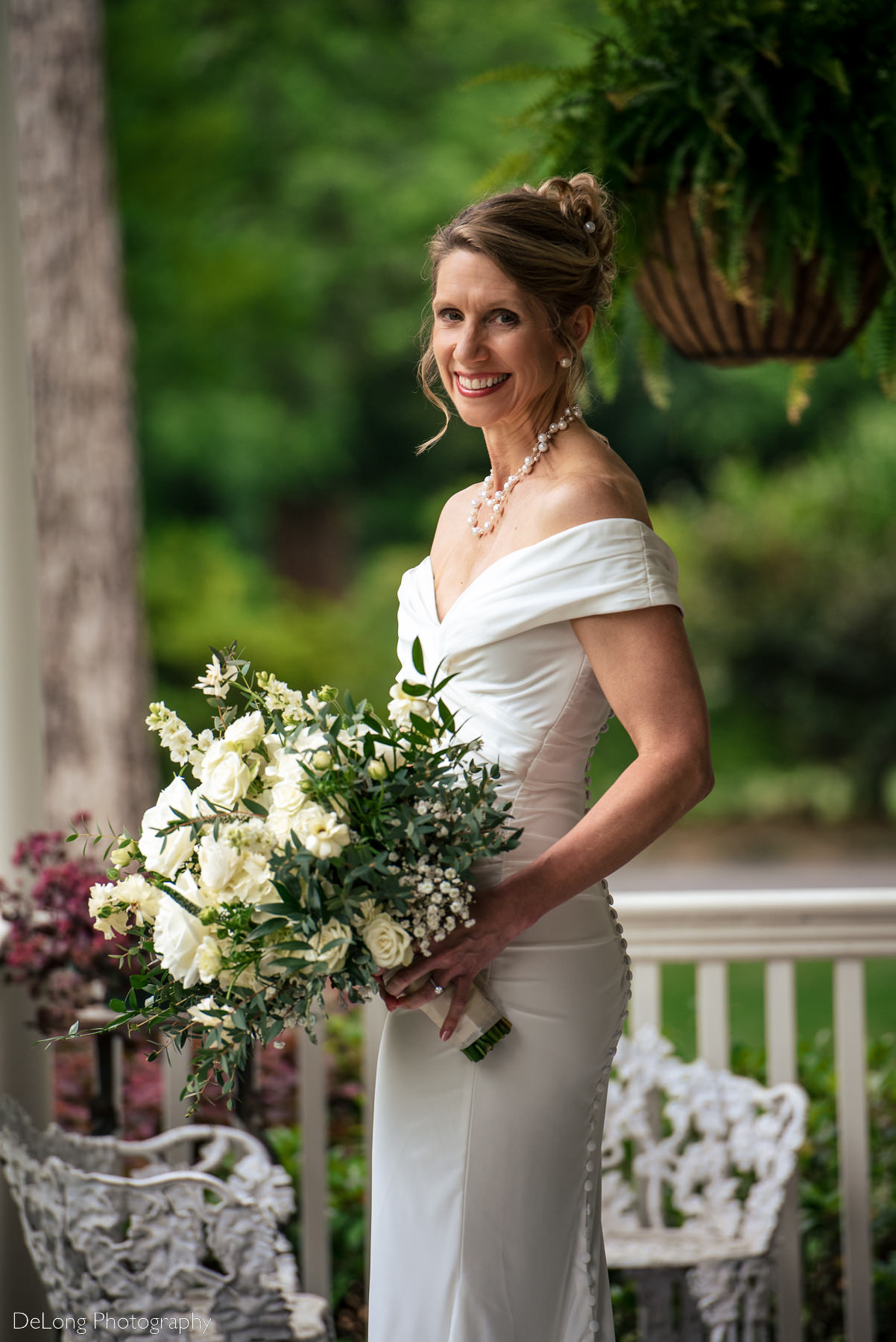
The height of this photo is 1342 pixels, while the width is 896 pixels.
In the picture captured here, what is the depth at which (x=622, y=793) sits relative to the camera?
151cm

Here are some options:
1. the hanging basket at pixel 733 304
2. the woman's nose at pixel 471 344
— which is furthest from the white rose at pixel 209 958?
the hanging basket at pixel 733 304

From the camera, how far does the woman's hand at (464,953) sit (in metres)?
1.45

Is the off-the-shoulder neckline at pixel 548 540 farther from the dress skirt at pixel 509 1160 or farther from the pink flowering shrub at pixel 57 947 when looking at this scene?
the pink flowering shrub at pixel 57 947

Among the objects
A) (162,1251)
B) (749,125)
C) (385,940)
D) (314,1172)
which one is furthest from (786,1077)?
(749,125)

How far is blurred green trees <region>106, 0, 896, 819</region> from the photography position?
9164mm

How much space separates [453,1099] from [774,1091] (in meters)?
1.21

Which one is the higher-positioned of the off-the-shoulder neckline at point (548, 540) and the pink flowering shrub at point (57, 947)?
the off-the-shoulder neckline at point (548, 540)

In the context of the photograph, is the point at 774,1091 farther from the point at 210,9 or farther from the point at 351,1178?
the point at 210,9

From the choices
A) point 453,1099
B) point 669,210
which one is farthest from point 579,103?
point 453,1099

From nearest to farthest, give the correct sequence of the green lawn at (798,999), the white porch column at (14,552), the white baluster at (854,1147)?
the white baluster at (854,1147)
the white porch column at (14,552)
the green lawn at (798,999)

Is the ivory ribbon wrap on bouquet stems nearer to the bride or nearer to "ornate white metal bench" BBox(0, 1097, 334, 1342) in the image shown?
the bride

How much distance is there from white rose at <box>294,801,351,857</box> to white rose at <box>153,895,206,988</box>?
6.2 inches

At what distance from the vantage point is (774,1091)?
2.58m

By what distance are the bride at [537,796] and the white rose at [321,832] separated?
21cm
